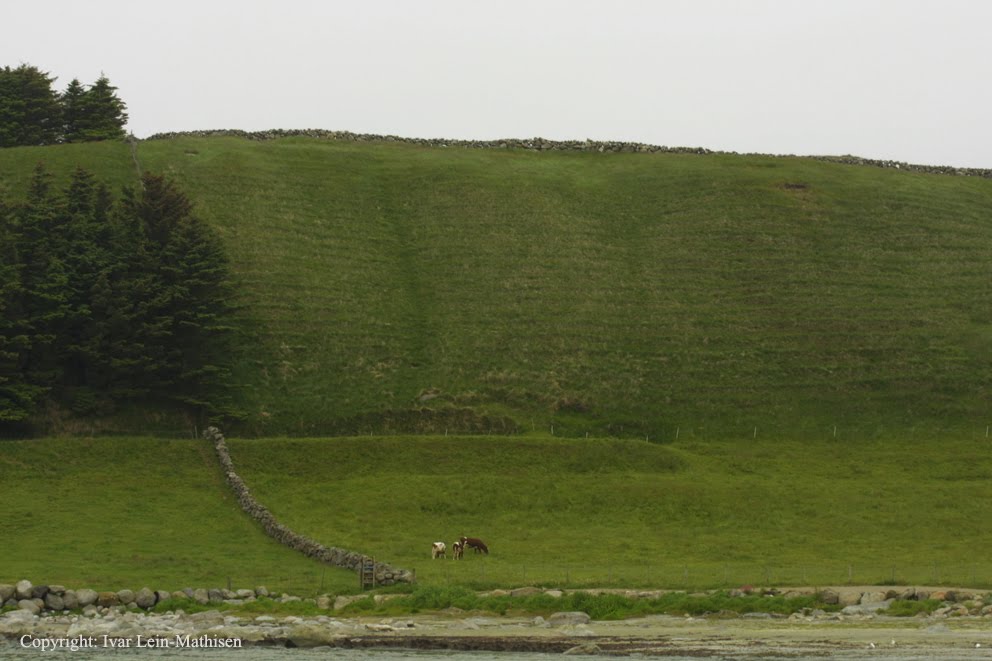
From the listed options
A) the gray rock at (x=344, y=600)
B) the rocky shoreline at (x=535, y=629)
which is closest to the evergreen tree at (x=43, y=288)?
the rocky shoreline at (x=535, y=629)

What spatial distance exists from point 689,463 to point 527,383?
1316 centimetres

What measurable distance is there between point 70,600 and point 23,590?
1.49 meters

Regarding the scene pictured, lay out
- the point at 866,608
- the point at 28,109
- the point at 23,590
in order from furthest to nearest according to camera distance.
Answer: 1. the point at 28,109
2. the point at 23,590
3. the point at 866,608

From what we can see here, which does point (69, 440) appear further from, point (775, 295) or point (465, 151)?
point (465, 151)

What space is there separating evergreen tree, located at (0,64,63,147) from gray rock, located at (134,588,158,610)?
77.1 m

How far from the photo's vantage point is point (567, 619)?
38.8m

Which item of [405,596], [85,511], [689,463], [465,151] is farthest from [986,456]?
[465,151]

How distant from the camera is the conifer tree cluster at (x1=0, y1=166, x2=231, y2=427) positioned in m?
69.0

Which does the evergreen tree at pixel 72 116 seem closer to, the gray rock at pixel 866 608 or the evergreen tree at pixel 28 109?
the evergreen tree at pixel 28 109

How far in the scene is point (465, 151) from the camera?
12050 centimetres

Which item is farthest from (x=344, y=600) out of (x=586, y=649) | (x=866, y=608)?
(x=866, y=608)

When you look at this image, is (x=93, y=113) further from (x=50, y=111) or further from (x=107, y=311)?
(x=107, y=311)

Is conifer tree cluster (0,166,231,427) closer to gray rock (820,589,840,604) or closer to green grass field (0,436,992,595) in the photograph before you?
green grass field (0,436,992,595)

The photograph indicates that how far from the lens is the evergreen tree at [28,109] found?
10956 cm
